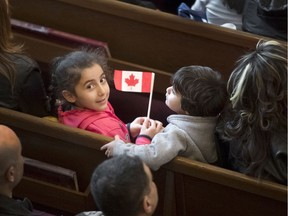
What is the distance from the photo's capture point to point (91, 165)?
1979mm

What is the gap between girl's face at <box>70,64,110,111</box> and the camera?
212 centimetres

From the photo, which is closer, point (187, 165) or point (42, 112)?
point (187, 165)

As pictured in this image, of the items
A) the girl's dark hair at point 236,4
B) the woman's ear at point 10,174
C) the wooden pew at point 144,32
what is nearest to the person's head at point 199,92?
the wooden pew at point 144,32

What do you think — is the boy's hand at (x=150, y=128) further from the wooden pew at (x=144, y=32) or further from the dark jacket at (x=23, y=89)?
the wooden pew at (x=144, y=32)

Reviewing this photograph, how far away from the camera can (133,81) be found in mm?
2291

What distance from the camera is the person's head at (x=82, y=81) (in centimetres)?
212

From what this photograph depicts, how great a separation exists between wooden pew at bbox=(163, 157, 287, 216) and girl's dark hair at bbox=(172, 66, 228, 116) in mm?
217

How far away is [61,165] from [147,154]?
1.25 feet

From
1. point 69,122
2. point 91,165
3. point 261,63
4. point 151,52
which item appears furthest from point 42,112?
point 261,63

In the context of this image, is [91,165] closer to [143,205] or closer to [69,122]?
[69,122]

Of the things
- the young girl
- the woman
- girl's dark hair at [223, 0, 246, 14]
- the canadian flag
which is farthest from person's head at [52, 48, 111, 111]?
girl's dark hair at [223, 0, 246, 14]

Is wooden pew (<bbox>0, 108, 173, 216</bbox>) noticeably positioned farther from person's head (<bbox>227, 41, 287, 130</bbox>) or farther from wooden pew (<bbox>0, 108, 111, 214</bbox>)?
person's head (<bbox>227, 41, 287, 130</bbox>)

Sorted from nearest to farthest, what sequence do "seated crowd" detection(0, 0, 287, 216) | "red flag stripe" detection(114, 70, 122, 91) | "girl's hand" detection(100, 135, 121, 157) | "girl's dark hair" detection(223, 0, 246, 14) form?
"seated crowd" detection(0, 0, 287, 216), "girl's hand" detection(100, 135, 121, 157), "red flag stripe" detection(114, 70, 122, 91), "girl's dark hair" detection(223, 0, 246, 14)

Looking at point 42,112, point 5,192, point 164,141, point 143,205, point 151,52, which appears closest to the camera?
point 143,205
